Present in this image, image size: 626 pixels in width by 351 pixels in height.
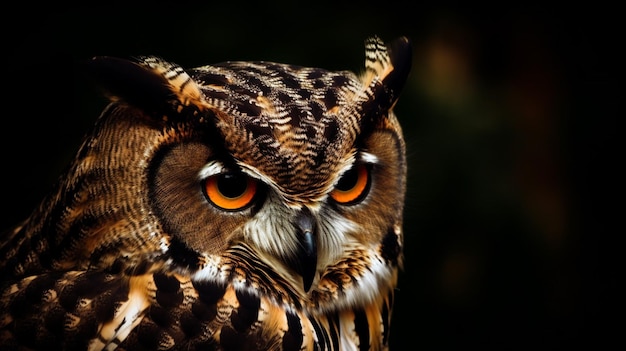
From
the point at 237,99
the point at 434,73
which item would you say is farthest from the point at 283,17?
the point at 237,99

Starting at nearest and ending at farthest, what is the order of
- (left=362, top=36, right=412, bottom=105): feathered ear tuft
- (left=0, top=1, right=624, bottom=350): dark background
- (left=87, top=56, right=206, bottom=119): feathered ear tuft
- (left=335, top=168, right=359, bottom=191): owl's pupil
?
(left=87, top=56, right=206, bottom=119): feathered ear tuft, (left=335, top=168, right=359, bottom=191): owl's pupil, (left=362, top=36, right=412, bottom=105): feathered ear tuft, (left=0, top=1, right=624, bottom=350): dark background

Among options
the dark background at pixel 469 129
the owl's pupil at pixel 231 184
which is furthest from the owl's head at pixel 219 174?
the dark background at pixel 469 129

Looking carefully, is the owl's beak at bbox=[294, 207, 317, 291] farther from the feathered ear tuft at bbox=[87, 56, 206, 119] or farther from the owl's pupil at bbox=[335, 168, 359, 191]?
the feathered ear tuft at bbox=[87, 56, 206, 119]

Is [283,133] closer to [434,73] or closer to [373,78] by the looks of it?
[373,78]

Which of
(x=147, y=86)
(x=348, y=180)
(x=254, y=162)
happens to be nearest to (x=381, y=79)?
(x=348, y=180)

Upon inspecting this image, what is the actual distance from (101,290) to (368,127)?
69cm

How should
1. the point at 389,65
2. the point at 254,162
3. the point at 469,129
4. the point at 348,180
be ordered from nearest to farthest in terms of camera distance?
the point at 254,162, the point at 348,180, the point at 389,65, the point at 469,129

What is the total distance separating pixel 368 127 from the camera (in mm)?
1550

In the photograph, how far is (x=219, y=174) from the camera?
55.2 inches

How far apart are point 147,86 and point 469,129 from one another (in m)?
2.16

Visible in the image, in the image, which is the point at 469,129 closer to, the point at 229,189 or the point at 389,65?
the point at 389,65

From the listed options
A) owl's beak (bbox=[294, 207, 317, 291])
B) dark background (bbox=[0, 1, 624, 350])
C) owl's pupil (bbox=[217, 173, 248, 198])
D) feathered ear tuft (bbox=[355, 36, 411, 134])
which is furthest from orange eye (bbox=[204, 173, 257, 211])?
dark background (bbox=[0, 1, 624, 350])

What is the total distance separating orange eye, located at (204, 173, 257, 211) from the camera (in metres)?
1.41

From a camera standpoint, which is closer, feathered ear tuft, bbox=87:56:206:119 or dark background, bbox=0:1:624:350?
feathered ear tuft, bbox=87:56:206:119
